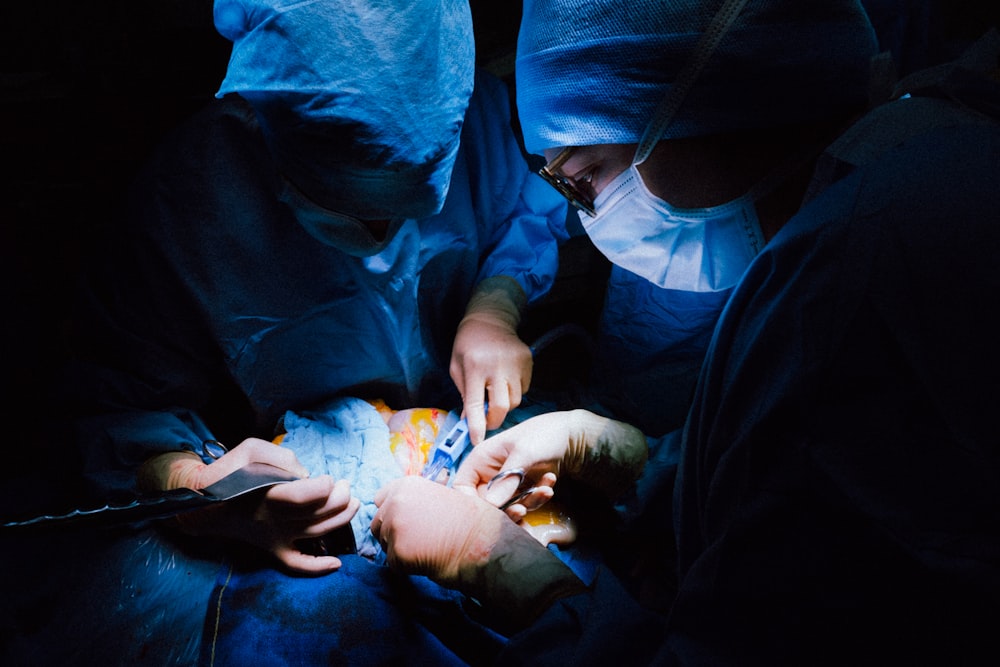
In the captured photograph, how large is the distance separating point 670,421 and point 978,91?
202 centimetres

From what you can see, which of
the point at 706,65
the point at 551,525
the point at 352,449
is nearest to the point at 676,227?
the point at 706,65

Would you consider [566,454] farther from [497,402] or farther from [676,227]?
[676,227]

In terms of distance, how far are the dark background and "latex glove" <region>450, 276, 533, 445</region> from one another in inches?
52.9

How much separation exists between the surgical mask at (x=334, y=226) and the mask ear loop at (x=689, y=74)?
82cm

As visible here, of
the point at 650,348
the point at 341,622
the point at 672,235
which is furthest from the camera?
Answer: the point at 650,348

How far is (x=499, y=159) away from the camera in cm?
206

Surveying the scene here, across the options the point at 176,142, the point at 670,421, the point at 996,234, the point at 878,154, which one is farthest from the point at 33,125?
the point at 670,421

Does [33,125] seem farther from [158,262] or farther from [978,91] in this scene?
[978,91]

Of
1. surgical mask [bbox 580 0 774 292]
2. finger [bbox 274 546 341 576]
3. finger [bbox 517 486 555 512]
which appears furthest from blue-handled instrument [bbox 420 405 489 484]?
surgical mask [bbox 580 0 774 292]

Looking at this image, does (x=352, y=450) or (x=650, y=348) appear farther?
(x=650, y=348)

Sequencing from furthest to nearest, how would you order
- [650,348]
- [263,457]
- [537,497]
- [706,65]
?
[650,348], [537,497], [263,457], [706,65]

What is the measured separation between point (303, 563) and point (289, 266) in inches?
37.7

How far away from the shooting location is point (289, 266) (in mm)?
1688

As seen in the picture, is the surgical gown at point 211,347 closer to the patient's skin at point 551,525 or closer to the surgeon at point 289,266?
the surgeon at point 289,266
